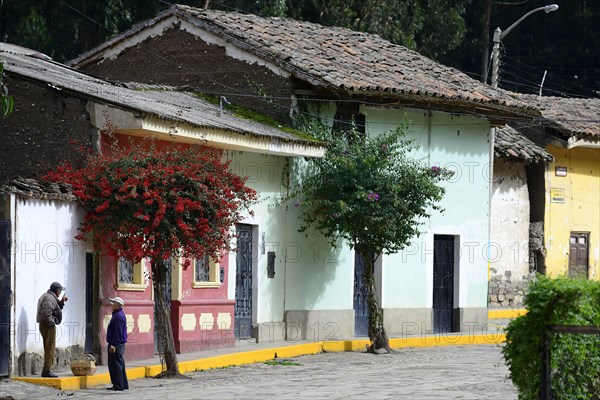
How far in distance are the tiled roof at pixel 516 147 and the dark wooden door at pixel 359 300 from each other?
6.58 m

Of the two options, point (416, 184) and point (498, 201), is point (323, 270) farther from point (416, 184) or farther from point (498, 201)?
point (498, 201)

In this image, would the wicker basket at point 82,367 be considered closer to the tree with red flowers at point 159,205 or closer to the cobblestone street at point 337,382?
the cobblestone street at point 337,382

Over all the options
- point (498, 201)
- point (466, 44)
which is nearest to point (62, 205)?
point (498, 201)

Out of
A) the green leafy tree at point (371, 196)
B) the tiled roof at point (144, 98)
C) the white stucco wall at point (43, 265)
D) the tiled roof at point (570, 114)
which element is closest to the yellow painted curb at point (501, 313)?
the tiled roof at point (570, 114)

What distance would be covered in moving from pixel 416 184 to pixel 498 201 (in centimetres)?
980

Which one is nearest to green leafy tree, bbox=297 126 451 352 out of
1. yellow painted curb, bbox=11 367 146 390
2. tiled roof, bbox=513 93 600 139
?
yellow painted curb, bbox=11 367 146 390

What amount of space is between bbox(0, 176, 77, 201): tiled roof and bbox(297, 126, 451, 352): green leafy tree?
6.44 meters

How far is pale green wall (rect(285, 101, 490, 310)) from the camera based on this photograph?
2602 cm

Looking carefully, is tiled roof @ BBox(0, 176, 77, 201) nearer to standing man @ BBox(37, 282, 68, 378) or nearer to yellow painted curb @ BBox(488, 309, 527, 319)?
standing man @ BBox(37, 282, 68, 378)

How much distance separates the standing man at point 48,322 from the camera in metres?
17.8

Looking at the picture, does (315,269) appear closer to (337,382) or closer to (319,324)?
(319,324)

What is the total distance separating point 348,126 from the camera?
87.0 ft

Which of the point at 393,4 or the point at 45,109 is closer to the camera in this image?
the point at 45,109

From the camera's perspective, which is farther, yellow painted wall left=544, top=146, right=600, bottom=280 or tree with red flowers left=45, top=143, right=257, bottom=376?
yellow painted wall left=544, top=146, right=600, bottom=280
